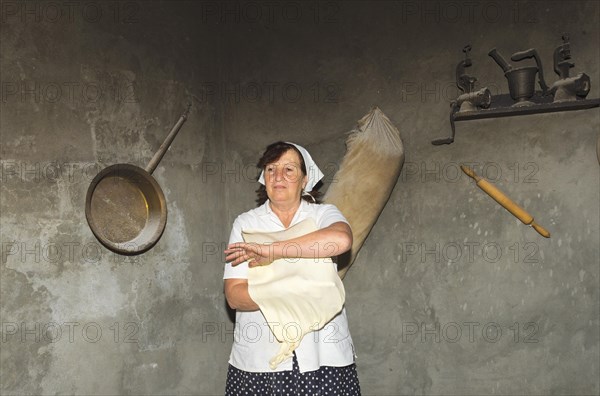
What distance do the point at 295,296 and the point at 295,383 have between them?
27 centimetres

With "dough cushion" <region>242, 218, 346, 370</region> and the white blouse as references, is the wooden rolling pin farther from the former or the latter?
"dough cushion" <region>242, 218, 346, 370</region>

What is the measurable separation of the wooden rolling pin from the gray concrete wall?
0.05 metres

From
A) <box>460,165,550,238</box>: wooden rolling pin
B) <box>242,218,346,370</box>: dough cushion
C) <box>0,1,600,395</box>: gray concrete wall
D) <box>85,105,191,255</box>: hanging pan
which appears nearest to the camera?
<box>242,218,346,370</box>: dough cushion

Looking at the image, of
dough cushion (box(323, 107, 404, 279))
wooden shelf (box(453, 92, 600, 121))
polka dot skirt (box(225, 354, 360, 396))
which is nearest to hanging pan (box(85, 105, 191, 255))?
dough cushion (box(323, 107, 404, 279))

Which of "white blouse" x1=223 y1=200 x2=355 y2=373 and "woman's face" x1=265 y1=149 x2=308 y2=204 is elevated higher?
"woman's face" x1=265 y1=149 x2=308 y2=204

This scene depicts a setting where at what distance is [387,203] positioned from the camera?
3371 mm

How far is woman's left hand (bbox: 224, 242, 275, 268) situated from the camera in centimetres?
199

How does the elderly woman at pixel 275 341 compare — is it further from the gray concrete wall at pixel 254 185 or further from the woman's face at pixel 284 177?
the gray concrete wall at pixel 254 185

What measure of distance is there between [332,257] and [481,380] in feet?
4.77

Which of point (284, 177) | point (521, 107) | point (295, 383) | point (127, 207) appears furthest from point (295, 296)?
point (521, 107)

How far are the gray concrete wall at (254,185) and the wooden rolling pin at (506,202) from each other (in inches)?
2.0

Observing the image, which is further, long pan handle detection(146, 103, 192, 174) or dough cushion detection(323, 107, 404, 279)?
dough cushion detection(323, 107, 404, 279)

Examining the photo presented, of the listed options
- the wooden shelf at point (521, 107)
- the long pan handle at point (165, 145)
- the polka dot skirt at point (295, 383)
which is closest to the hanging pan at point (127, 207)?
the long pan handle at point (165, 145)

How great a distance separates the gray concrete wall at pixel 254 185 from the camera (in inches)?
107
